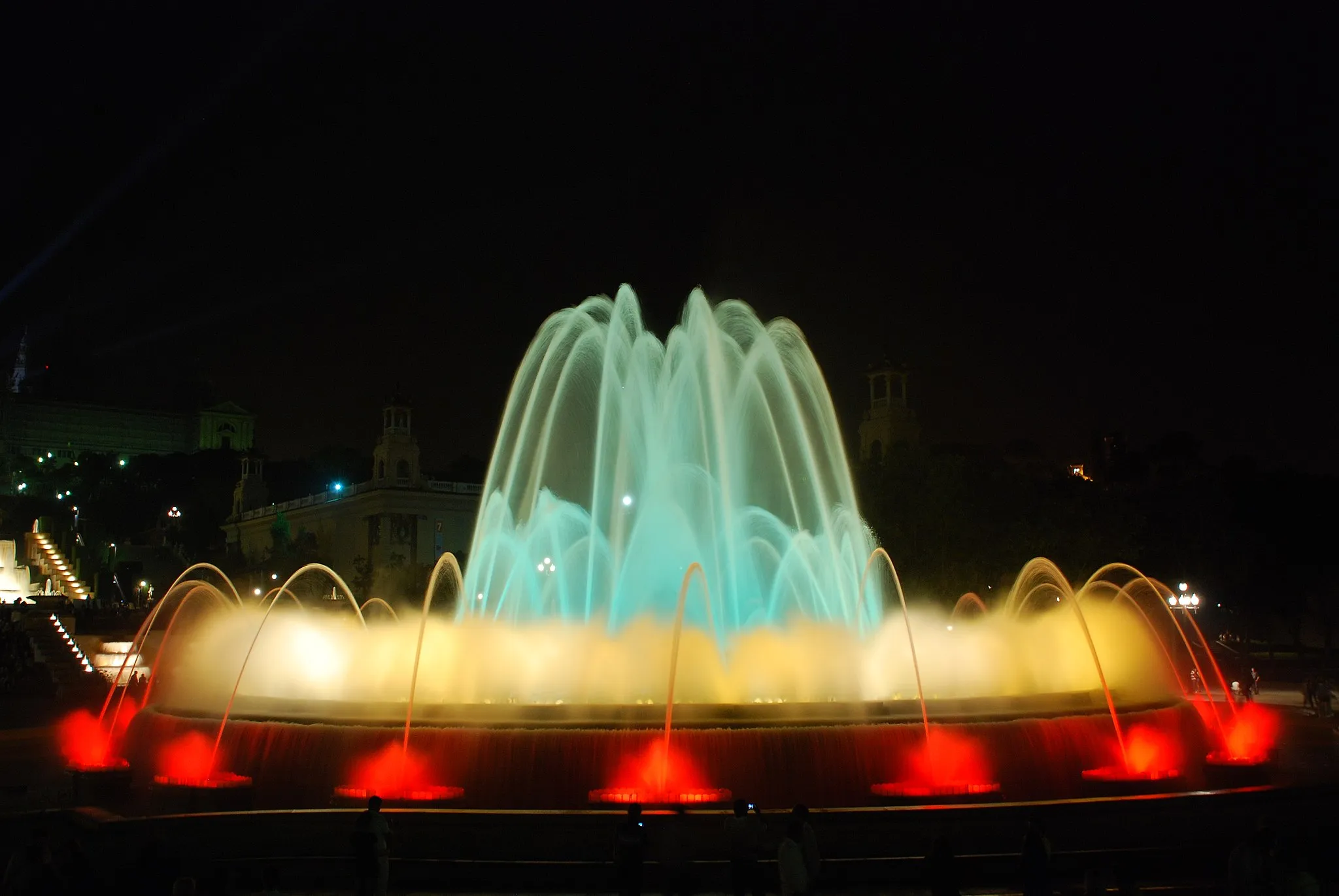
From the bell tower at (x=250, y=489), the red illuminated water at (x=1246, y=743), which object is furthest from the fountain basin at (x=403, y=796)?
the bell tower at (x=250, y=489)

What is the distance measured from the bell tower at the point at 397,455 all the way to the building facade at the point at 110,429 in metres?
68.9

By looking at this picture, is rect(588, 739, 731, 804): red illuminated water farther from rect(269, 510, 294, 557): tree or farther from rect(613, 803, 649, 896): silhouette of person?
rect(269, 510, 294, 557): tree

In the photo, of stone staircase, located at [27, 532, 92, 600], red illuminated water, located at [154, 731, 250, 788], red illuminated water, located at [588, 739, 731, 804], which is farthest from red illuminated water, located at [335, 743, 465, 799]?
stone staircase, located at [27, 532, 92, 600]

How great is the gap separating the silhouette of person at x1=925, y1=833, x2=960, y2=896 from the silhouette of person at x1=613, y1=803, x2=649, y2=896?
232cm

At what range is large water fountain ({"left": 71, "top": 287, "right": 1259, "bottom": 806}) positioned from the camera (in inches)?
541

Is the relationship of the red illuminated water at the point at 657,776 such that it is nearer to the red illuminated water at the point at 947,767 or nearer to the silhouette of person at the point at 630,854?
the red illuminated water at the point at 947,767

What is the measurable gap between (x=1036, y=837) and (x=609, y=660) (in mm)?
9877

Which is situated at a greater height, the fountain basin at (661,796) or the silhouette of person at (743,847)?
the fountain basin at (661,796)

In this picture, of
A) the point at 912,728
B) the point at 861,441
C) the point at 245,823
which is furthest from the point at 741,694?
the point at 861,441

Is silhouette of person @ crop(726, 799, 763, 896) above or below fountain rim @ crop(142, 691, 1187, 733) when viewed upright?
below

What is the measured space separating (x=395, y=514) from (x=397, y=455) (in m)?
4.72

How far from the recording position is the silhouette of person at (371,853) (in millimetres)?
9828

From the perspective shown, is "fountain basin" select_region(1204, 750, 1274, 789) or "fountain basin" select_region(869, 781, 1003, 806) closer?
"fountain basin" select_region(869, 781, 1003, 806)

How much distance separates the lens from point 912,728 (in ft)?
46.2
